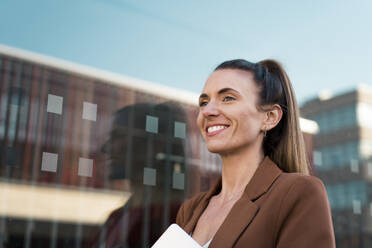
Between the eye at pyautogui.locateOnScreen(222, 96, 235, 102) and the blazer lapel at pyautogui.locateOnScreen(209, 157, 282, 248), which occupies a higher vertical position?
the eye at pyautogui.locateOnScreen(222, 96, 235, 102)

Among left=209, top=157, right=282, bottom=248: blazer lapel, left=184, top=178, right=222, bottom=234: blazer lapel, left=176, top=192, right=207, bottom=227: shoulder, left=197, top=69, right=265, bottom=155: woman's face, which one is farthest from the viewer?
left=176, top=192, right=207, bottom=227: shoulder

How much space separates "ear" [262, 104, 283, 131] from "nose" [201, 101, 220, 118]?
0.16 metres

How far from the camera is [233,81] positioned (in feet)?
4.38

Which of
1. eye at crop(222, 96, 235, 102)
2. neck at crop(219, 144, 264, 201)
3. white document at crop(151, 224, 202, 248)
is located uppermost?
eye at crop(222, 96, 235, 102)

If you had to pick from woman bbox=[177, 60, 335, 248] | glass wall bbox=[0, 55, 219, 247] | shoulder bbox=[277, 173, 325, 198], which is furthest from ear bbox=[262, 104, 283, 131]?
glass wall bbox=[0, 55, 219, 247]

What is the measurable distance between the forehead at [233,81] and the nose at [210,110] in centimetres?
4

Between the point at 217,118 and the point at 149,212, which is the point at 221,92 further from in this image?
the point at 149,212

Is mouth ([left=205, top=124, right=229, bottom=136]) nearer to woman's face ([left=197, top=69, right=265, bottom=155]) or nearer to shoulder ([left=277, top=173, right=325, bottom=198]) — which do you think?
woman's face ([left=197, top=69, right=265, bottom=155])

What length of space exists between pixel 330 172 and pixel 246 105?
297 cm

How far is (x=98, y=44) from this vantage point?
8.86 ft

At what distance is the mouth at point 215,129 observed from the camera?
1.30 meters

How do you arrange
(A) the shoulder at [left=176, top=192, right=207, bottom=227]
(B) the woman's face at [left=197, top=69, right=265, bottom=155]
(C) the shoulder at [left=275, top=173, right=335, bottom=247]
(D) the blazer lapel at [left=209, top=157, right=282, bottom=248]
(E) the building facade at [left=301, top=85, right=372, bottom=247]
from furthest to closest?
(E) the building facade at [left=301, top=85, right=372, bottom=247]
(A) the shoulder at [left=176, top=192, right=207, bottom=227]
(B) the woman's face at [left=197, top=69, right=265, bottom=155]
(D) the blazer lapel at [left=209, top=157, right=282, bottom=248]
(C) the shoulder at [left=275, top=173, right=335, bottom=247]

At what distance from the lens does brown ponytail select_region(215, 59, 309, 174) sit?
4.50 ft

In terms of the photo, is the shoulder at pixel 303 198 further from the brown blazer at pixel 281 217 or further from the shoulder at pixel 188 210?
the shoulder at pixel 188 210
